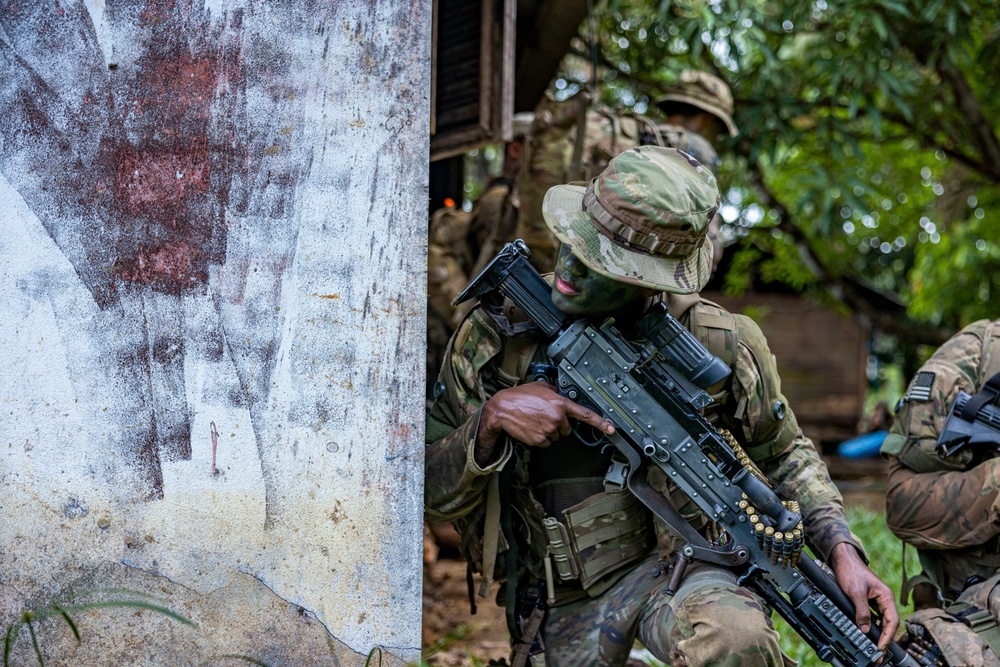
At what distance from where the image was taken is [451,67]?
425 cm

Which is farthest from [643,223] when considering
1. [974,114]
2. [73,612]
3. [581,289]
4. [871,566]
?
[974,114]

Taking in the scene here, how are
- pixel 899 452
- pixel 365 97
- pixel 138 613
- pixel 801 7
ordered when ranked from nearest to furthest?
pixel 138 613 < pixel 365 97 < pixel 899 452 < pixel 801 7

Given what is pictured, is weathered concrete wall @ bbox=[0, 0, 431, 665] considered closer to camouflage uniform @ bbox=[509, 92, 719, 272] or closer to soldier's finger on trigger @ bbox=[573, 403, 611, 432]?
soldier's finger on trigger @ bbox=[573, 403, 611, 432]

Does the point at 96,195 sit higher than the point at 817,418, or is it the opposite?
the point at 96,195

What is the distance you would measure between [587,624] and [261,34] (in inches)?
69.0

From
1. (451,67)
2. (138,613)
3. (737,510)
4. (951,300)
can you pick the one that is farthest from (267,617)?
(951,300)

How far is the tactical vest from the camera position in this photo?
277 centimetres

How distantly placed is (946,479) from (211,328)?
223 cm

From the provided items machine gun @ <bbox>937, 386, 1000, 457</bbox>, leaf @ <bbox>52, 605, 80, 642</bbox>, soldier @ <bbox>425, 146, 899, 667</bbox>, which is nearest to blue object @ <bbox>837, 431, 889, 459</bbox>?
machine gun @ <bbox>937, 386, 1000, 457</bbox>

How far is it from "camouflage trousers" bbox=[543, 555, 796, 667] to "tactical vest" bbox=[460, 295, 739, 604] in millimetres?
67

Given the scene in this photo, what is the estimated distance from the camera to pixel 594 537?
2787 mm

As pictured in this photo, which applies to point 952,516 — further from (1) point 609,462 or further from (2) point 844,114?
(2) point 844,114

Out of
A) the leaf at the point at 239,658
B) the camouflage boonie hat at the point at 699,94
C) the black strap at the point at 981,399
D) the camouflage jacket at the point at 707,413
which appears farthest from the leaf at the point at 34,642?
the camouflage boonie hat at the point at 699,94

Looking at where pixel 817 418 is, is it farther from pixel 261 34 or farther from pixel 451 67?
pixel 261 34
